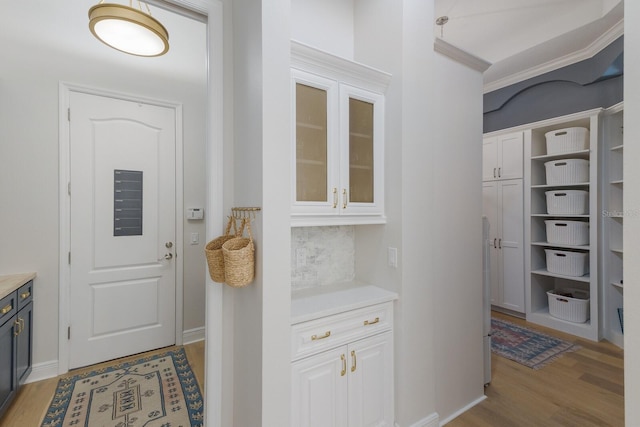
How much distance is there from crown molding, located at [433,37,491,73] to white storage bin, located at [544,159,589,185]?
6.81 feet

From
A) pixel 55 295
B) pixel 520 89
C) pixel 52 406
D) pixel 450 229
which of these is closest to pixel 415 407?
pixel 450 229

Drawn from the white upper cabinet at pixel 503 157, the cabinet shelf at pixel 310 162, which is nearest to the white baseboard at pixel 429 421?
the cabinet shelf at pixel 310 162

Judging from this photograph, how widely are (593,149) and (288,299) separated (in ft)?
12.6

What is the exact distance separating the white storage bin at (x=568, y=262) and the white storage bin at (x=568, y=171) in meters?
0.85

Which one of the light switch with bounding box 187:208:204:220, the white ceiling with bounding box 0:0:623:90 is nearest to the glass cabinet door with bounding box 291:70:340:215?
the white ceiling with bounding box 0:0:623:90

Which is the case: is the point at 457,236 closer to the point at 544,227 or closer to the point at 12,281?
the point at 544,227

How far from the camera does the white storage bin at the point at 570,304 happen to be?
338 cm

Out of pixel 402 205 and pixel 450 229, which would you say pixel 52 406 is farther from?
pixel 450 229

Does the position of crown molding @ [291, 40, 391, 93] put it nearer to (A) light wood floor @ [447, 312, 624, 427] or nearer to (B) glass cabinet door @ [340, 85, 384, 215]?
(B) glass cabinet door @ [340, 85, 384, 215]

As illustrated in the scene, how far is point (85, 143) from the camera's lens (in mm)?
2488

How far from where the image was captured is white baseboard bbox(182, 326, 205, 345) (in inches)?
111

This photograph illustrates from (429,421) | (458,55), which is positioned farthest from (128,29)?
(429,421)

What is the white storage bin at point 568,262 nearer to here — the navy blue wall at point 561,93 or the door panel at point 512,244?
the door panel at point 512,244

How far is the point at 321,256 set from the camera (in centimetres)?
200
